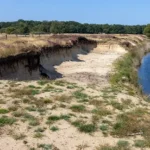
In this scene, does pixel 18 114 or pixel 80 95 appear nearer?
pixel 18 114

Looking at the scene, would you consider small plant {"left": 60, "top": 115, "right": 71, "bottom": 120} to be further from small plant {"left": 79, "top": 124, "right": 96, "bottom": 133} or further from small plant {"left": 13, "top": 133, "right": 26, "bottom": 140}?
small plant {"left": 13, "top": 133, "right": 26, "bottom": 140}

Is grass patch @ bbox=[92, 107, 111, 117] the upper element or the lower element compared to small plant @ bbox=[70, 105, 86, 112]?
lower

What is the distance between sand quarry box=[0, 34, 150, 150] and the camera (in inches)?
592

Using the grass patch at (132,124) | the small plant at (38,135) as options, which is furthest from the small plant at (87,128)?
the small plant at (38,135)

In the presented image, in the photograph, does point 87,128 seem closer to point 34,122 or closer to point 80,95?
point 34,122

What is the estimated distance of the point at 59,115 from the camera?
1797 centimetres

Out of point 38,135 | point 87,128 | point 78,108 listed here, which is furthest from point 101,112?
point 38,135

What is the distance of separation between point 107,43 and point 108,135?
253 ft

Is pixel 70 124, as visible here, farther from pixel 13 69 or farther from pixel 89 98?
pixel 13 69

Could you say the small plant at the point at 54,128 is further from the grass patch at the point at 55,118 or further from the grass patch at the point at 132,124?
the grass patch at the point at 132,124

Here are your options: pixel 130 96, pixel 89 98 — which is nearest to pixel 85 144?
pixel 89 98

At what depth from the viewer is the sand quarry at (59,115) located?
15047 millimetres

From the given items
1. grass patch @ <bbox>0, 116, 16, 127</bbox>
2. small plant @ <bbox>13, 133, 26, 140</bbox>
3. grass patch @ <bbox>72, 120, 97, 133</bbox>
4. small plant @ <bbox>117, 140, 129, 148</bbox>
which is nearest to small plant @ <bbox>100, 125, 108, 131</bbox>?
grass patch @ <bbox>72, 120, 97, 133</bbox>

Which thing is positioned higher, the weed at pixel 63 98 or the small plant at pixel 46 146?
the weed at pixel 63 98
